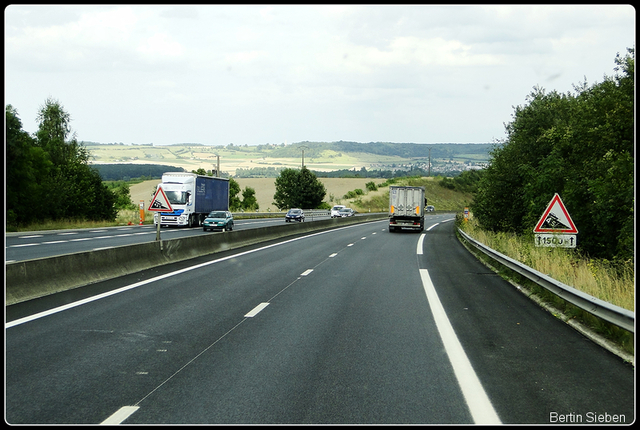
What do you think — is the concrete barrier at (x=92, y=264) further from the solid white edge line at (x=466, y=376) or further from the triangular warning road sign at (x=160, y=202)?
the solid white edge line at (x=466, y=376)

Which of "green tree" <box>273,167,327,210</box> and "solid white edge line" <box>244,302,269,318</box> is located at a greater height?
"green tree" <box>273,167,327,210</box>

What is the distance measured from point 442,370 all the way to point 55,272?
8615 mm

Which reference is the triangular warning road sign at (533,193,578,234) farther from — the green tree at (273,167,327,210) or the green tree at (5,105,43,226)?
the green tree at (273,167,327,210)

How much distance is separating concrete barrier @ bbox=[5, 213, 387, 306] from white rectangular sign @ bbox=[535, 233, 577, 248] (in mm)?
10417

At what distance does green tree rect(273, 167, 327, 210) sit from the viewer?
4188 inches

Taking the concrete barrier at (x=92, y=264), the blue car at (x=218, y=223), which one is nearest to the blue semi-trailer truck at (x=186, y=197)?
the blue car at (x=218, y=223)

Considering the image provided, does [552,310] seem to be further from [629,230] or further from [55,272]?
[55,272]

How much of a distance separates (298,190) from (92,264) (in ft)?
304

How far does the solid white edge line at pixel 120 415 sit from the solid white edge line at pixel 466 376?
2862 mm

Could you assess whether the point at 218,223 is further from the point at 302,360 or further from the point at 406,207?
the point at 302,360

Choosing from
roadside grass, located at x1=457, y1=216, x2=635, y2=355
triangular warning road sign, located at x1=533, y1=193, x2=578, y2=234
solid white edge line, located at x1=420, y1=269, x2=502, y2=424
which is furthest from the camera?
triangular warning road sign, located at x1=533, y1=193, x2=578, y2=234

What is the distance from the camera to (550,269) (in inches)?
573

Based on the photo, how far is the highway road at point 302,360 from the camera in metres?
5.21

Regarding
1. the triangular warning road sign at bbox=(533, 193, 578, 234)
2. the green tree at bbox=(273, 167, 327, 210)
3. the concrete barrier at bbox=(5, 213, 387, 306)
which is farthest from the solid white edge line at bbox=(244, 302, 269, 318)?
the green tree at bbox=(273, 167, 327, 210)
